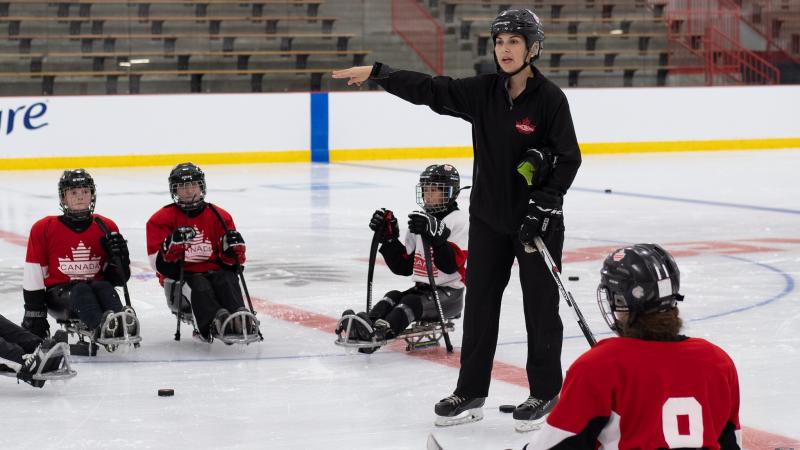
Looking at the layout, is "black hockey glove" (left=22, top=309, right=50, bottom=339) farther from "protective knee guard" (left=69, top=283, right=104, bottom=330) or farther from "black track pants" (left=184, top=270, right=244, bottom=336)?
"black track pants" (left=184, top=270, right=244, bottom=336)

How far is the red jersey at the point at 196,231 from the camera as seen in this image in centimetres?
552

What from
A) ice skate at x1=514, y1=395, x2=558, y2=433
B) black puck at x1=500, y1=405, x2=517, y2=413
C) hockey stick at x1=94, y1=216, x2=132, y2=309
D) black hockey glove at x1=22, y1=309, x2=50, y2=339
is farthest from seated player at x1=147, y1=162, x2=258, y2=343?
ice skate at x1=514, y1=395, x2=558, y2=433

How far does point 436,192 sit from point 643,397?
10.1 ft

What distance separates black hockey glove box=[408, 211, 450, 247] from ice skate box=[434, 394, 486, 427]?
91 cm

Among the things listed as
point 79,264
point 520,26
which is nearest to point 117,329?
point 79,264

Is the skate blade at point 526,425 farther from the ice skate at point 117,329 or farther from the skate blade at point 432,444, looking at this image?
the ice skate at point 117,329

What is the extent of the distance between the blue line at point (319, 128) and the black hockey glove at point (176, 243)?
448 inches

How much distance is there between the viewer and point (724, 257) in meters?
8.16

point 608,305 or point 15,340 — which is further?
point 15,340

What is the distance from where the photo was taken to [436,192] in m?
5.21

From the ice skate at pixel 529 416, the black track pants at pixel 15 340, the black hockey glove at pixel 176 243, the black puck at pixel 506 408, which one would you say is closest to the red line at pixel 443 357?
the black puck at pixel 506 408

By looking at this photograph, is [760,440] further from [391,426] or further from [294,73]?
[294,73]

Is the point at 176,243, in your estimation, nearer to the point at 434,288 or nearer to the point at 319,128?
the point at 434,288

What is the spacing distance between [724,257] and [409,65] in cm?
1216
